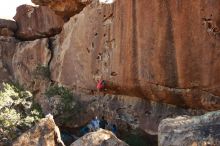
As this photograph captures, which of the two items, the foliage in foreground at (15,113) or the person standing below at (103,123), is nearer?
the foliage in foreground at (15,113)

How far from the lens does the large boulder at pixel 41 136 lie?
12.3 meters

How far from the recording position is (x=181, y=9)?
1242cm

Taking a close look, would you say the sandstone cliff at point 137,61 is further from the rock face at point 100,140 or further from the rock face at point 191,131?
the rock face at point 191,131

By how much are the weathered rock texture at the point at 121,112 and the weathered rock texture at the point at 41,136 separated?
347cm

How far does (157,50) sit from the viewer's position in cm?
1315

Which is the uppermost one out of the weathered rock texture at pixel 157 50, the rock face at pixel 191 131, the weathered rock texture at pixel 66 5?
the weathered rock texture at pixel 66 5

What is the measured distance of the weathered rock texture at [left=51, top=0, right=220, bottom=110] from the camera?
12.2 m

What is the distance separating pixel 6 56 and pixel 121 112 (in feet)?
34.2

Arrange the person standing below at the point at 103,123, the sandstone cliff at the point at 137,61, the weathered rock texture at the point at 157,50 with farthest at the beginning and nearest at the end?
the person standing below at the point at 103,123 → the sandstone cliff at the point at 137,61 → the weathered rock texture at the point at 157,50

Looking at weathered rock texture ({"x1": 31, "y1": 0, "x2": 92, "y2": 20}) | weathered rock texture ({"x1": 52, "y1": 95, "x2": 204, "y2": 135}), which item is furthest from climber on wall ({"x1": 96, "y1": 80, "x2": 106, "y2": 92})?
weathered rock texture ({"x1": 31, "y1": 0, "x2": 92, "y2": 20})

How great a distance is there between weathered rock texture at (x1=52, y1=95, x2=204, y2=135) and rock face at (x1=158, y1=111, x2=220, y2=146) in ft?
14.3

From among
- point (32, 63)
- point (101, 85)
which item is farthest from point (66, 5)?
point (101, 85)

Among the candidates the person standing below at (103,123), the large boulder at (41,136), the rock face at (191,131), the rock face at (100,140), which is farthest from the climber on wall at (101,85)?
the rock face at (191,131)

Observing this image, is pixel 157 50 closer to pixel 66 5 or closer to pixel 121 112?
pixel 121 112
